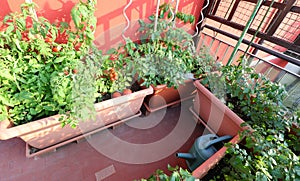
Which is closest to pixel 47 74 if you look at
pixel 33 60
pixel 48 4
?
pixel 33 60

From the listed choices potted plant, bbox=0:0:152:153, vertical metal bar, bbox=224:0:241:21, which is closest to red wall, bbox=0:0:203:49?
potted plant, bbox=0:0:152:153

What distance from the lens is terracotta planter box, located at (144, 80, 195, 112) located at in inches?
64.5

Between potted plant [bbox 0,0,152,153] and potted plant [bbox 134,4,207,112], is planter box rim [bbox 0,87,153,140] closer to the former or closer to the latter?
potted plant [bbox 0,0,152,153]

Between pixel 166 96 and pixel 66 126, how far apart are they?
1.08 meters

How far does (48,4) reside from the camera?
1.17 meters

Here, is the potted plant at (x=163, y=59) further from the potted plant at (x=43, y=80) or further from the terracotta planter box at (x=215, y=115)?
the potted plant at (x=43, y=80)

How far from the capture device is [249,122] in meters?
1.19

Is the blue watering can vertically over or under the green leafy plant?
under

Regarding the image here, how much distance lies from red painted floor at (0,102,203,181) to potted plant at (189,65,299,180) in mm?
430

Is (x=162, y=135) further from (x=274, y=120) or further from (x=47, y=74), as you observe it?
(x=47, y=74)

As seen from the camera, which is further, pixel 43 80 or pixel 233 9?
pixel 233 9

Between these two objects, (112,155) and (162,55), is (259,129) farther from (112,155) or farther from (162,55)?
(112,155)

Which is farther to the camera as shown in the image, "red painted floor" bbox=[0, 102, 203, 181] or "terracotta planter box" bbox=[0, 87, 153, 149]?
"red painted floor" bbox=[0, 102, 203, 181]

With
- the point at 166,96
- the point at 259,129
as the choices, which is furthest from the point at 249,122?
the point at 166,96
